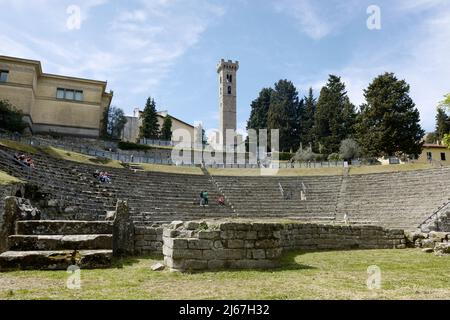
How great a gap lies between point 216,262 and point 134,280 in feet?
6.35

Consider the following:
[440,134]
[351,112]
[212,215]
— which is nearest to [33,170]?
[212,215]

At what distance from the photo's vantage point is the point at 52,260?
7.02 meters

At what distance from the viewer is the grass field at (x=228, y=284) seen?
17.0 feet

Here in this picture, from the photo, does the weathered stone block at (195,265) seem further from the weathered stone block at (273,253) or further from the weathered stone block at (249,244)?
Answer: the weathered stone block at (273,253)

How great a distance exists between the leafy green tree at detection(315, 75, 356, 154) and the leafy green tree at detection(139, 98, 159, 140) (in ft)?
96.1

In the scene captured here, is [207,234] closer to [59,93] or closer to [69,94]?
[59,93]

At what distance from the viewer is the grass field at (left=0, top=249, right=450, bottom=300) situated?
5188mm

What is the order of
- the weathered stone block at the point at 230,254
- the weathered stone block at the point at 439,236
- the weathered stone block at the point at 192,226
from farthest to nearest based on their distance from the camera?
the weathered stone block at the point at 439,236, the weathered stone block at the point at 192,226, the weathered stone block at the point at 230,254

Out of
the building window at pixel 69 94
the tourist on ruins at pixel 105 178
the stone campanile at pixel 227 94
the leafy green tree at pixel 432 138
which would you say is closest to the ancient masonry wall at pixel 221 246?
the tourist on ruins at pixel 105 178

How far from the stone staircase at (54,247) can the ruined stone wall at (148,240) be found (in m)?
2.76

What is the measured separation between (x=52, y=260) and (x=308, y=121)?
64.1 meters

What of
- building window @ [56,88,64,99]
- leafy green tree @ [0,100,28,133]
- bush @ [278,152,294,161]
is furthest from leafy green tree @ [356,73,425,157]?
leafy green tree @ [0,100,28,133]

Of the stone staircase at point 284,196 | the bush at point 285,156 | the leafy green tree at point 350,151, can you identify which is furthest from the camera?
the bush at point 285,156

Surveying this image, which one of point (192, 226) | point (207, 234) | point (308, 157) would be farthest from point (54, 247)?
point (308, 157)
